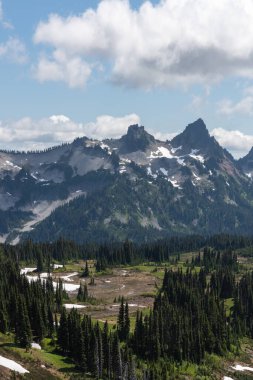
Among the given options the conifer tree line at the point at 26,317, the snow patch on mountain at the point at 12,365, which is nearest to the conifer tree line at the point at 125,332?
the conifer tree line at the point at 26,317

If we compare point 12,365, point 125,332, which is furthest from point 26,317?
point 125,332

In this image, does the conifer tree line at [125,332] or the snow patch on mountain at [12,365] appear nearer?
the snow patch on mountain at [12,365]

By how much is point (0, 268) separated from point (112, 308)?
42085mm

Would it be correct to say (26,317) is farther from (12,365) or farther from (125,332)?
(125,332)

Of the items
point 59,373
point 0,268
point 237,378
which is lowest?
point 237,378

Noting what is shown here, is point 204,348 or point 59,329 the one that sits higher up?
point 59,329

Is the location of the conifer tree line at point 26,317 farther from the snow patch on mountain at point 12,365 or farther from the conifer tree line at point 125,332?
the snow patch on mountain at point 12,365

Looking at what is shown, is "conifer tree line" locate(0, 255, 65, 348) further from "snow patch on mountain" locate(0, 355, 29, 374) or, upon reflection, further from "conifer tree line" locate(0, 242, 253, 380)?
"snow patch on mountain" locate(0, 355, 29, 374)

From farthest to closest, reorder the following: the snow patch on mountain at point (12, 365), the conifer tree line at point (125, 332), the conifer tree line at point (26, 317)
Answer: the conifer tree line at point (26, 317) → the conifer tree line at point (125, 332) → the snow patch on mountain at point (12, 365)

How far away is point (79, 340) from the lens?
352 ft

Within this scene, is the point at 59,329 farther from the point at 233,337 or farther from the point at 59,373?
the point at 233,337

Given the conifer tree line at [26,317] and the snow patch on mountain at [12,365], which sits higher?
the conifer tree line at [26,317]

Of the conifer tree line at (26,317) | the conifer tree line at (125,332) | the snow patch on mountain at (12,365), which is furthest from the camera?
the conifer tree line at (26,317)

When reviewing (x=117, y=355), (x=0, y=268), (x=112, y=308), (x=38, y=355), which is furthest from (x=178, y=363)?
(x=0, y=268)
